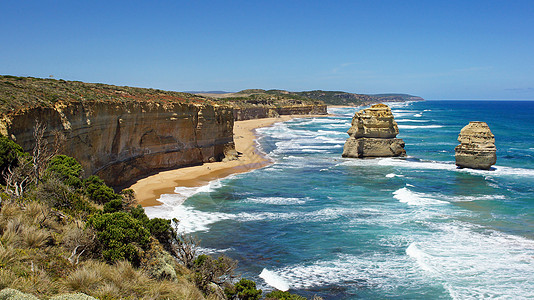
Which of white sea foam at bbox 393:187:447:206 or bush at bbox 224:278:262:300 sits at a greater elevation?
bush at bbox 224:278:262:300

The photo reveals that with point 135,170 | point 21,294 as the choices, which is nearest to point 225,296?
point 21,294

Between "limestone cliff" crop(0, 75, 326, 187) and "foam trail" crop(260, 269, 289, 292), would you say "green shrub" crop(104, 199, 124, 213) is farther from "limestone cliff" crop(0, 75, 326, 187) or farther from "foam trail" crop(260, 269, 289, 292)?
"limestone cliff" crop(0, 75, 326, 187)

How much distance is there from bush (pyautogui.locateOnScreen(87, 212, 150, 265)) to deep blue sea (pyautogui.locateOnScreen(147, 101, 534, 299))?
203 inches

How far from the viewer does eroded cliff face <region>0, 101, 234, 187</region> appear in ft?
63.8

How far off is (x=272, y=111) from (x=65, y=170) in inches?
3965

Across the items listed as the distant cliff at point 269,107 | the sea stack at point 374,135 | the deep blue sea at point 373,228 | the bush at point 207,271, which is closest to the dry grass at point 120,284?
the bush at point 207,271

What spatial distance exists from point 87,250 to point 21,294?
10.8 ft

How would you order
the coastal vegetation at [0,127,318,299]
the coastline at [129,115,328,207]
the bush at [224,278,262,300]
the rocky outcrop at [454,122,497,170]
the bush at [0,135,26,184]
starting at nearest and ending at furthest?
the coastal vegetation at [0,127,318,299], the bush at [224,278,262,300], the bush at [0,135,26,184], the coastline at [129,115,328,207], the rocky outcrop at [454,122,497,170]

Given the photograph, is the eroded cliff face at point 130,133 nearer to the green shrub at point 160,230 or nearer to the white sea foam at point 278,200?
the green shrub at point 160,230

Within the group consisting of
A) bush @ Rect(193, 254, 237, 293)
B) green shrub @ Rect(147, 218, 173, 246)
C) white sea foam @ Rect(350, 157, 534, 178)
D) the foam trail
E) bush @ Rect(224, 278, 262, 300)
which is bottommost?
the foam trail

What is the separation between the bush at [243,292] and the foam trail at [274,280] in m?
2.75

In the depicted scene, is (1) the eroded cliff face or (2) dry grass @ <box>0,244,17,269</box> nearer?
(2) dry grass @ <box>0,244,17,269</box>

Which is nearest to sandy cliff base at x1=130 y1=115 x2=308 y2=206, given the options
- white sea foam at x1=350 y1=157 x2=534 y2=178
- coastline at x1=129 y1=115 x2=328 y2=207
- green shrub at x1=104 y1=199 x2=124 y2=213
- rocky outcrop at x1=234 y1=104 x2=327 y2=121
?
coastline at x1=129 y1=115 x2=328 y2=207

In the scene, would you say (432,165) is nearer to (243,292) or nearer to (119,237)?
(243,292)
